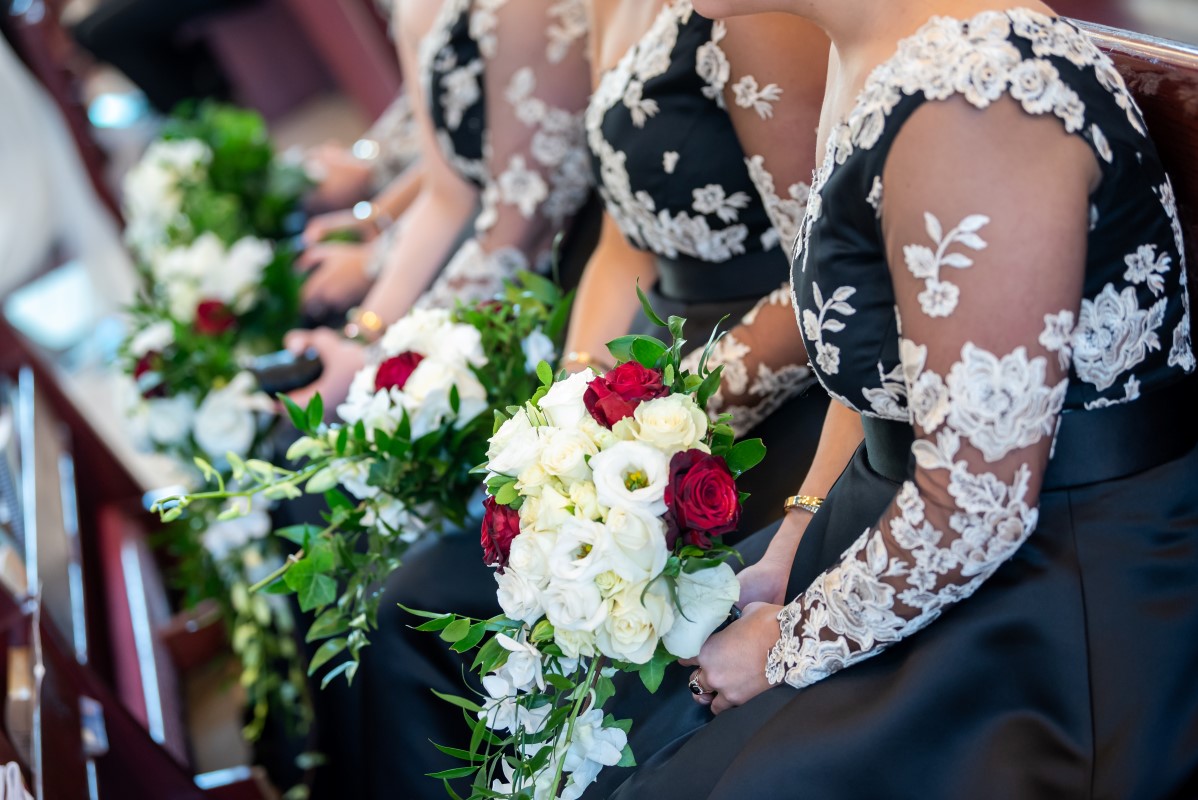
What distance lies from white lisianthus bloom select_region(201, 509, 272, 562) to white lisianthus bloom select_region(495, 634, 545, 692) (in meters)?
1.22

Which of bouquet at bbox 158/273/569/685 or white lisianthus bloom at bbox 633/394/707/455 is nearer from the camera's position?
white lisianthus bloom at bbox 633/394/707/455

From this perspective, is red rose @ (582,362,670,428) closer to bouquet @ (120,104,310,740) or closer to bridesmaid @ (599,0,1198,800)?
bridesmaid @ (599,0,1198,800)

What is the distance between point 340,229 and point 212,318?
0.62 metres

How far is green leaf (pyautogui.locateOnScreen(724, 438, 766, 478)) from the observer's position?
1.11m

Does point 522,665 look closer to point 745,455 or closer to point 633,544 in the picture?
point 633,544

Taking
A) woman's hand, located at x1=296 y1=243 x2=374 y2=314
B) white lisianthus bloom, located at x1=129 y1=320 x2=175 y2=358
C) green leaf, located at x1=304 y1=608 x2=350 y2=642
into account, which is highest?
green leaf, located at x1=304 y1=608 x2=350 y2=642

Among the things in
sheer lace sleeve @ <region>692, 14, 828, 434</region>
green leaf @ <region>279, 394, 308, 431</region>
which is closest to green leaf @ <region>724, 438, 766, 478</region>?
sheer lace sleeve @ <region>692, 14, 828, 434</region>

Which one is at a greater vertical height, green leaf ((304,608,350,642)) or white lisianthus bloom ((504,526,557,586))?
white lisianthus bloom ((504,526,557,586))

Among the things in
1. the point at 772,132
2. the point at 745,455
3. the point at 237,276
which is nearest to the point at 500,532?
the point at 745,455

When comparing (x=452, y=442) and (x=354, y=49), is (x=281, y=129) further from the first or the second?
(x=452, y=442)

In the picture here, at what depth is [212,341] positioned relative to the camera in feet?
7.56

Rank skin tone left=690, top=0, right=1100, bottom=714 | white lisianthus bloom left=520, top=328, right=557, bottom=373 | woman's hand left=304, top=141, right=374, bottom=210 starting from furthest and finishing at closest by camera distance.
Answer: woman's hand left=304, top=141, right=374, bottom=210, white lisianthus bloom left=520, top=328, right=557, bottom=373, skin tone left=690, top=0, right=1100, bottom=714

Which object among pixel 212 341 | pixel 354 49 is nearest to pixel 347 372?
pixel 212 341

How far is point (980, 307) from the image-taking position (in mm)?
941
